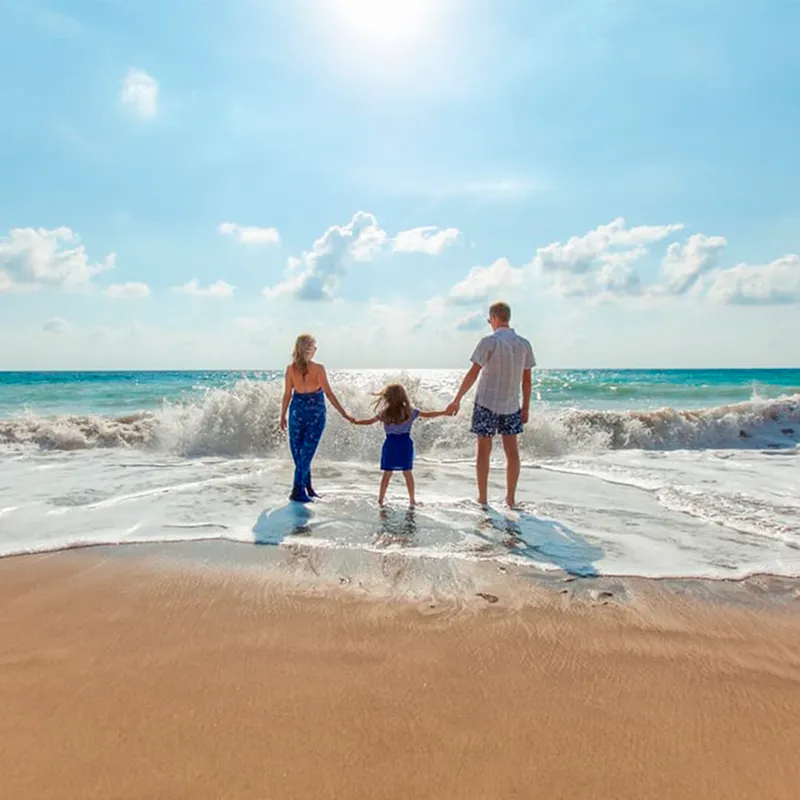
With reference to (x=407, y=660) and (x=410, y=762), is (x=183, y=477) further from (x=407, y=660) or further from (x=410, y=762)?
(x=410, y=762)

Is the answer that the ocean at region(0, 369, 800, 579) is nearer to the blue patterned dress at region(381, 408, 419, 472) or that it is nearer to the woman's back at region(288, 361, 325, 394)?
the blue patterned dress at region(381, 408, 419, 472)

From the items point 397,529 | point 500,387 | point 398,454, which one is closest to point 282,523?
point 397,529

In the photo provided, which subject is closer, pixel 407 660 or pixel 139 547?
pixel 407 660

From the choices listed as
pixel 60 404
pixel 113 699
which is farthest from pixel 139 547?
pixel 60 404

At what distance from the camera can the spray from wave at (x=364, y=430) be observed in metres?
11.1

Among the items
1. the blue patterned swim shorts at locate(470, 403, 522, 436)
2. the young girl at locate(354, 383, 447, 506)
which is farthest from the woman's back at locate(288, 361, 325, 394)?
the blue patterned swim shorts at locate(470, 403, 522, 436)

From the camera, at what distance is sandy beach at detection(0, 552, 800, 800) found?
181 centimetres

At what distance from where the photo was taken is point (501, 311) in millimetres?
5766

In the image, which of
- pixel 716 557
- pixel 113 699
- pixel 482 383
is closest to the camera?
pixel 113 699

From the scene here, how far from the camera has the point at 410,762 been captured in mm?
1879

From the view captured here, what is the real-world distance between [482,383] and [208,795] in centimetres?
458

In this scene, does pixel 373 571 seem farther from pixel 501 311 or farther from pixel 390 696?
pixel 501 311

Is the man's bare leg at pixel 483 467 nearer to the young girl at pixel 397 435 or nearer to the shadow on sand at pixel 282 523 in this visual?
the young girl at pixel 397 435

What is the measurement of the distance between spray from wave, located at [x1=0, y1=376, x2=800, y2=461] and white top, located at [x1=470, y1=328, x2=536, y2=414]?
178 inches
